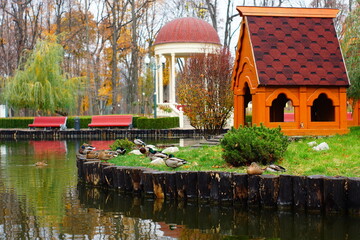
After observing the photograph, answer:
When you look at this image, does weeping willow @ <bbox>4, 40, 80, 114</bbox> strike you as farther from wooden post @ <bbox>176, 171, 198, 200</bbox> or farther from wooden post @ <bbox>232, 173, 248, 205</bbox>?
wooden post @ <bbox>232, 173, 248, 205</bbox>

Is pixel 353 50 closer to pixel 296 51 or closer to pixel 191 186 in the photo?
pixel 296 51

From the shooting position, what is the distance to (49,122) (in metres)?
37.6

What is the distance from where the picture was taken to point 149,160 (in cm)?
1432

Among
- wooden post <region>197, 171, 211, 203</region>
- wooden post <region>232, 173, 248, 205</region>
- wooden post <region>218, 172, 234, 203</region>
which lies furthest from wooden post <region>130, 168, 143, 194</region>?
wooden post <region>232, 173, 248, 205</region>

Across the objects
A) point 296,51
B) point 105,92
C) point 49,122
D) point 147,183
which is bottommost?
point 147,183

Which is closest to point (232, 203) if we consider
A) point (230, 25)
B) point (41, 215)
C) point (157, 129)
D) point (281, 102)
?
point (41, 215)

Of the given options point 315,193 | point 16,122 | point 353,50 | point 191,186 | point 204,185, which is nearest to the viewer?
point 315,193

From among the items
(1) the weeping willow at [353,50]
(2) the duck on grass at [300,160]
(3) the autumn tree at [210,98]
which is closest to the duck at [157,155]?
(2) the duck on grass at [300,160]

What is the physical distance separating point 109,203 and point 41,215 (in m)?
1.73

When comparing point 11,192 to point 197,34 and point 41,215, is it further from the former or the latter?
point 197,34

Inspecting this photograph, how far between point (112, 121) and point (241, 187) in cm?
2665

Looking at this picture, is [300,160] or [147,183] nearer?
[147,183]

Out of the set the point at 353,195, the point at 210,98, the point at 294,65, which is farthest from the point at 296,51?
the point at 353,195

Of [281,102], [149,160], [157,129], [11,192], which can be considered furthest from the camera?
[157,129]
